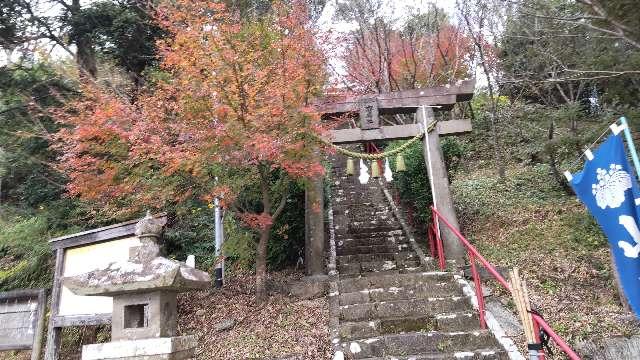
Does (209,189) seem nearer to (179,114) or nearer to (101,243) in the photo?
(179,114)

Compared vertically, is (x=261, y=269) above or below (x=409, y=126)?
below

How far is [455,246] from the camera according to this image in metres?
9.03

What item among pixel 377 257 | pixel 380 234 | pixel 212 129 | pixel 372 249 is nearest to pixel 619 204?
pixel 212 129

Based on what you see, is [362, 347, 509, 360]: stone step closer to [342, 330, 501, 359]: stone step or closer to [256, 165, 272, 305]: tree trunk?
[342, 330, 501, 359]: stone step

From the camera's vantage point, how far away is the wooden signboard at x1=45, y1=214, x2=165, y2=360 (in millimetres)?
6945

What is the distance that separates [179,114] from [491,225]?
813 centimetres

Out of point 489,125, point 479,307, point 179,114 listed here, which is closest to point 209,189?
point 179,114

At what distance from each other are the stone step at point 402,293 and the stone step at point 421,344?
1.27m

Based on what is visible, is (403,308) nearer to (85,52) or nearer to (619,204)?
(619,204)

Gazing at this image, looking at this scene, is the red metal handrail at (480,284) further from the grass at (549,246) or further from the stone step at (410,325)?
the grass at (549,246)

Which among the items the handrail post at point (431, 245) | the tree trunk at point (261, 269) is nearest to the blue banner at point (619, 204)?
the tree trunk at point (261, 269)

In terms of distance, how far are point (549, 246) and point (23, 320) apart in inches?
393

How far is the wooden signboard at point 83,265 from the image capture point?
273 inches

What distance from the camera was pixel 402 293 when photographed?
297 inches
